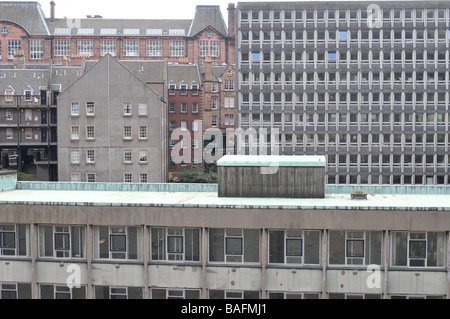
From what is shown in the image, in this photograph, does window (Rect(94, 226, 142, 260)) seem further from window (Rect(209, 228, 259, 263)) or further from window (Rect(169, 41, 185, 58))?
window (Rect(169, 41, 185, 58))

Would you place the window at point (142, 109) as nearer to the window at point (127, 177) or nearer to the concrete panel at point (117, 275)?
the window at point (127, 177)

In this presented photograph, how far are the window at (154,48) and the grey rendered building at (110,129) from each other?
48.6m

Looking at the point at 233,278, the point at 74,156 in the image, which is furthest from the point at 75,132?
the point at 233,278

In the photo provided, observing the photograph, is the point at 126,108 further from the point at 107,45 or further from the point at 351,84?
the point at 107,45

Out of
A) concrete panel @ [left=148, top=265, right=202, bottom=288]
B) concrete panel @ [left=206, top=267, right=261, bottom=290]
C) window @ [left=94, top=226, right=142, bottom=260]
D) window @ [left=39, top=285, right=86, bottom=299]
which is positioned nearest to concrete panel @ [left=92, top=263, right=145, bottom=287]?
window @ [left=94, top=226, right=142, bottom=260]

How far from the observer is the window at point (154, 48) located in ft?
408

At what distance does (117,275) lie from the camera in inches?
1172

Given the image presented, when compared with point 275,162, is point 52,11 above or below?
above

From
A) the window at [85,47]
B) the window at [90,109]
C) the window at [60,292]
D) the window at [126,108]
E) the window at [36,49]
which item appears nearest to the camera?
the window at [60,292]

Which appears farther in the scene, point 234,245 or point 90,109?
point 90,109

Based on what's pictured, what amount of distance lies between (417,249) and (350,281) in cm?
358

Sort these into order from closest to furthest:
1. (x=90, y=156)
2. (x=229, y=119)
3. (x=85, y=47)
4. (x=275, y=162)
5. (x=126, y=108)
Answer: (x=275, y=162), (x=126, y=108), (x=90, y=156), (x=229, y=119), (x=85, y=47)

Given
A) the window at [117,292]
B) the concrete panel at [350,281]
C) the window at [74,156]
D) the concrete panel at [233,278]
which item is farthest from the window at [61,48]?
the concrete panel at [350,281]

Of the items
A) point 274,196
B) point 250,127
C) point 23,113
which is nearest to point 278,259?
point 274,196
